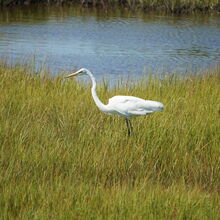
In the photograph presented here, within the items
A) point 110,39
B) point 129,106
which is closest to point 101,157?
point 129,106

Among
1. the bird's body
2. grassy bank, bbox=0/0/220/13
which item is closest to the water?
grassy bank, bbox=0/0/220/13

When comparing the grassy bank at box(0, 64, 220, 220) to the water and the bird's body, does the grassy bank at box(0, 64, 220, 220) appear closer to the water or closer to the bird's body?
the bird's body

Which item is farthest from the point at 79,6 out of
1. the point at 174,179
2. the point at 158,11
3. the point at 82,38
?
the point at 174,179

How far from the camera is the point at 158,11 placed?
1995 centimetres

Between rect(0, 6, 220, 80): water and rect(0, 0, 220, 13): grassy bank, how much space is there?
0.42m

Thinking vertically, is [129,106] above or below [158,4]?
above

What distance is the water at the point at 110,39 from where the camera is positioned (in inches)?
499

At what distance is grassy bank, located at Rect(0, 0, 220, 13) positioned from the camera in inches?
776

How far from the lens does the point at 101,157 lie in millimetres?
5074

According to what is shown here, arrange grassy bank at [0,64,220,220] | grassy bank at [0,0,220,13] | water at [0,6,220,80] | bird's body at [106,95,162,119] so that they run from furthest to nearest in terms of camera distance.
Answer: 1. grassy bank at [0,0,220,13]
2. water at [0,6,220,80]
3. bird's body at [106,95,162,119]
4. grassy bank at [0,64,220,220]

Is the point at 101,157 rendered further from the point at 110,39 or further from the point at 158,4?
the point at 158,4

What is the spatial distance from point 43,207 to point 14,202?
222 mm

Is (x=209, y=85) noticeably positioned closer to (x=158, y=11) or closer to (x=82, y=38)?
(x=82, y=38)

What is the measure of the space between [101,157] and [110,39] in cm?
1098
